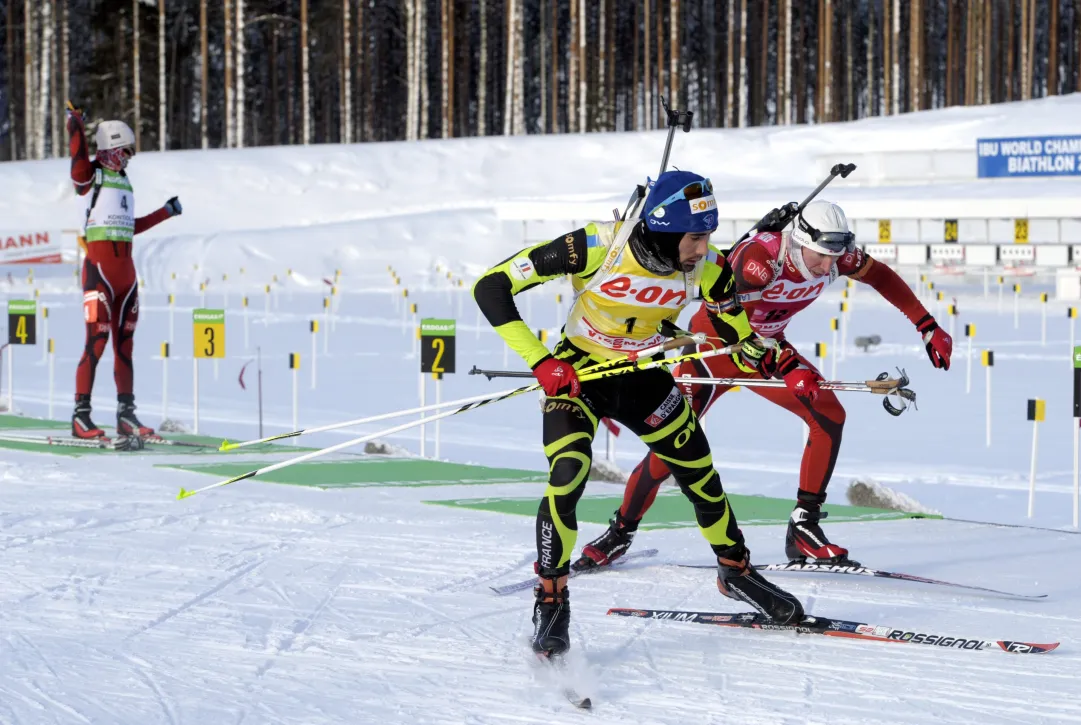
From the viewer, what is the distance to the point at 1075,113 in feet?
119

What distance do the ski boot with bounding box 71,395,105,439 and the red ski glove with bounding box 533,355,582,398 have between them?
686 centimetres

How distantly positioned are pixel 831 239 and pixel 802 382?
40.4 inches

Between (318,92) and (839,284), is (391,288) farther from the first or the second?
(318,92)

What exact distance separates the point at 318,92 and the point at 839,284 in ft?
148

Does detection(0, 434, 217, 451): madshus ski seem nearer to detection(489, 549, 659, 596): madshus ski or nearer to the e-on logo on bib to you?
detection(489, 549, 659, 596): madshus ski

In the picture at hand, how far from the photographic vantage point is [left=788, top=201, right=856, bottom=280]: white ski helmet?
633 cm

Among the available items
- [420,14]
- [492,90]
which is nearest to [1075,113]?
[420,14]

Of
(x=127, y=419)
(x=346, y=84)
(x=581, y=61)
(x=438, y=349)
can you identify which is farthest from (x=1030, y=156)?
(x=346, y=84)

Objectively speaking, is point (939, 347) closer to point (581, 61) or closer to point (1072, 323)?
point (1072, 323)

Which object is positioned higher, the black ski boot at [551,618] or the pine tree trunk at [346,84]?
the pine tree trunk at [346,84]

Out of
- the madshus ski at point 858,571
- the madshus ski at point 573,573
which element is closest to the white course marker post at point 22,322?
the madshus ski at point 573,573

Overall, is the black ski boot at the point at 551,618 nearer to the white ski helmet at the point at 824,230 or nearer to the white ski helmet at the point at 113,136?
the white ski helmet at the point at 824,230

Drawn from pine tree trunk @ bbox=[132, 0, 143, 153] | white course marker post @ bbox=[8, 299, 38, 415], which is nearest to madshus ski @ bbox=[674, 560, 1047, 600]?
white course marker post @ bbox=[8, 299, 38, 415]

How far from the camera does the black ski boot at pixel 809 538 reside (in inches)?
260
